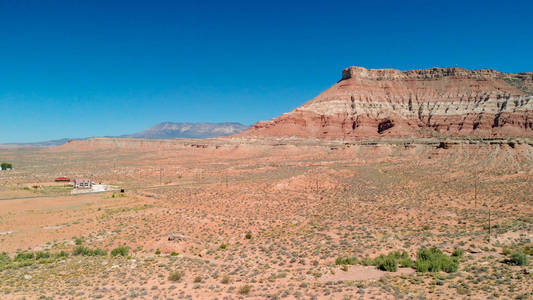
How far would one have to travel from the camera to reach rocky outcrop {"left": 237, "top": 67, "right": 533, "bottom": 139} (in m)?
97.2

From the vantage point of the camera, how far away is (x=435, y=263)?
510 inches

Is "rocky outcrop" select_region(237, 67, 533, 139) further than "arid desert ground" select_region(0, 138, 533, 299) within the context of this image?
Yes

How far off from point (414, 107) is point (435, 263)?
11412cm

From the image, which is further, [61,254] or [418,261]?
[61,254]

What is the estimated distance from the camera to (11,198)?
3344 cm

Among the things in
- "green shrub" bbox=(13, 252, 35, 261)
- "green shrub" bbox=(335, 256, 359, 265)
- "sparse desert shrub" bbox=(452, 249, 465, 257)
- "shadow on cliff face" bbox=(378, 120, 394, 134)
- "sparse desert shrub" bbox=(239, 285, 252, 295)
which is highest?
"shadow on cliff face" bbox=(378, 120, 394, 134)

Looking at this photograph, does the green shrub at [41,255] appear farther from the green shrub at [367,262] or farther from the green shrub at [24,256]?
the green shrub at [367,262]

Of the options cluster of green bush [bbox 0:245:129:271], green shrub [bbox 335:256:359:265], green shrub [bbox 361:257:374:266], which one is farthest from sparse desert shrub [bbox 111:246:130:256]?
green shrub [bbox 361:257:374:266]

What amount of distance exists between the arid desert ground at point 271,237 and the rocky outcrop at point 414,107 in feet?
200

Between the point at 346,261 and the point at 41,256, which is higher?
the point at 346,261

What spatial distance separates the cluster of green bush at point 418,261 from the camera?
12.8 m

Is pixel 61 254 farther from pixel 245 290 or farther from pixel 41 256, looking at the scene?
pixel 245 290

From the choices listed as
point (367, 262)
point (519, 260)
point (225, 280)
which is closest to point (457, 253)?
point (519, 260)

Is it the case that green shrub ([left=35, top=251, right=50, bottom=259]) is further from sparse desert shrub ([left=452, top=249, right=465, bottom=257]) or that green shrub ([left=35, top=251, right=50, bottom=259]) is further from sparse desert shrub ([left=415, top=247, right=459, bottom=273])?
sparse desert shrub ([left=452, top=249, right=465, bottom=257])
